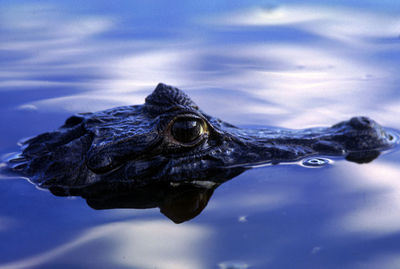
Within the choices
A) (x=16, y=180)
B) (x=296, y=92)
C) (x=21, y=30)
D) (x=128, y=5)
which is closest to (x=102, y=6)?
(x=128, y=5)

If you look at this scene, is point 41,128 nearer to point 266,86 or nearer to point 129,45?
point 266,86

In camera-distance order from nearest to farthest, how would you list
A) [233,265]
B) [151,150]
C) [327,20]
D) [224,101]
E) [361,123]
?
1. [233,265]
2. [151,150]
3. [361,123]
4. [224,101]
5. [327,20]

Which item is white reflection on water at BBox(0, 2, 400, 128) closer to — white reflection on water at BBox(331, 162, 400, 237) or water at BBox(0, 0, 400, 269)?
water at BBox(0, 0, 400, 269)

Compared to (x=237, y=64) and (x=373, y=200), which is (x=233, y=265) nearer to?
(x=373, y=200)

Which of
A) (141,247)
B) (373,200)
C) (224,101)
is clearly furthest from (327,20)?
(141,247)

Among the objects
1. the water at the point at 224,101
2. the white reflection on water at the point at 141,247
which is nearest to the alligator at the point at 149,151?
the water at the point at 224,101

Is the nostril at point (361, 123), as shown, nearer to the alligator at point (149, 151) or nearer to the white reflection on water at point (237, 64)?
the alligator at point (149, 151)
